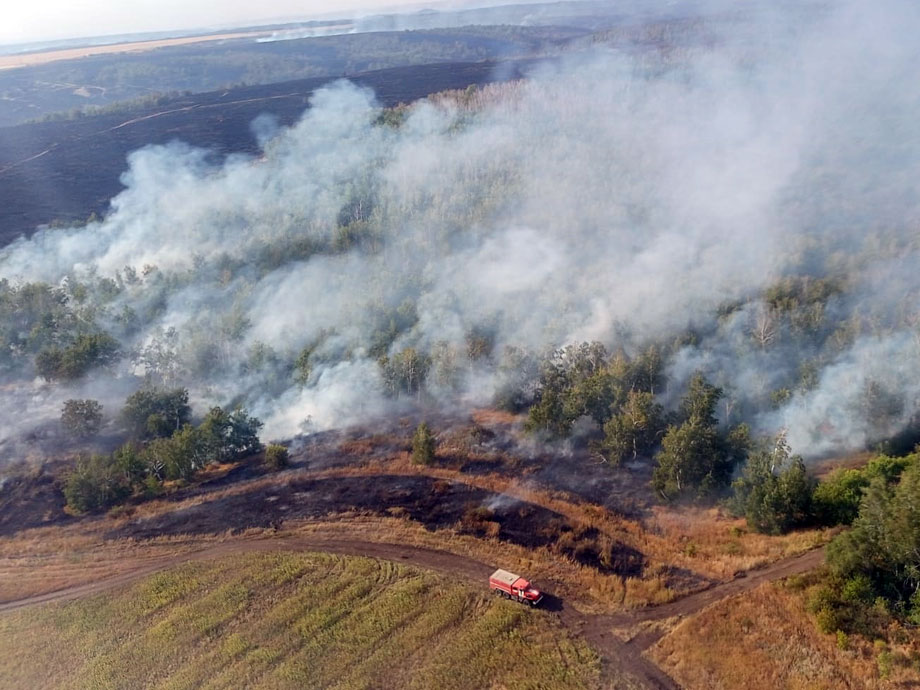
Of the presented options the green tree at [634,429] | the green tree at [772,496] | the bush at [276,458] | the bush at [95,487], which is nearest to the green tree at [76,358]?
the bush at [95,487]

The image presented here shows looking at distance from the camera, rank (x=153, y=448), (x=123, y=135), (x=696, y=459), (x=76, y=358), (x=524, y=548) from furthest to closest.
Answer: (x=123, y=135)
(x=76, y=358)
(x=153, y=448)
(x=696, y=459)
(x=524, y=548)

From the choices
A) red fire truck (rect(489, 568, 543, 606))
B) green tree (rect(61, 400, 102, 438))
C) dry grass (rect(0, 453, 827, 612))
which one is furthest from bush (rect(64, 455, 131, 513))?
red fire truck (rect(489, 568, 543, 606))

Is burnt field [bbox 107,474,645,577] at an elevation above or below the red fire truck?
below

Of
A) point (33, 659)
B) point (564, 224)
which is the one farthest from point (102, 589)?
point (564, 224)

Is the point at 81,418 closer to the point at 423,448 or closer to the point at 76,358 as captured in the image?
the point at 76,358

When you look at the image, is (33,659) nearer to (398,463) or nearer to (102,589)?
(102,589)

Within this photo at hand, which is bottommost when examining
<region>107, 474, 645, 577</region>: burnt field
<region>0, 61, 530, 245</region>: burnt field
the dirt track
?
<region>107, 474, 645, 577</region>: burnt field

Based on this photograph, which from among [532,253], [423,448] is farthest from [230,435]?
[532,253]

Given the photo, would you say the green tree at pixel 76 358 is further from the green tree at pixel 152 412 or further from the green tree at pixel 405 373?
the green tree at pixel 405 373

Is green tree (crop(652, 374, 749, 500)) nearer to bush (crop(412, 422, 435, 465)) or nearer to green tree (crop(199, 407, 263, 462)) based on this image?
bush (crop(412, 422, 435, 465))
